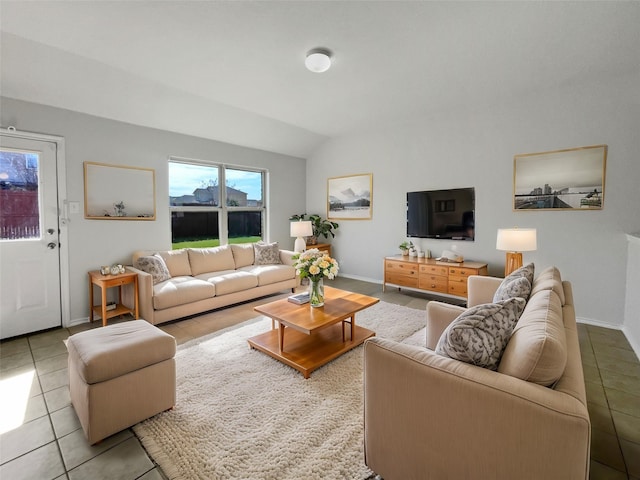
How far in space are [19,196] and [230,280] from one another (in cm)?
242

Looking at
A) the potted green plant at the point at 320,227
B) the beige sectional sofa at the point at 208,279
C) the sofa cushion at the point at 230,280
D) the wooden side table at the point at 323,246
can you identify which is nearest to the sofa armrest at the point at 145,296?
the beige sectional sofa at the point at 208,279

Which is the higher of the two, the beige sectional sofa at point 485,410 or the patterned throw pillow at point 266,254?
the patterned throw pillow at point 266,254

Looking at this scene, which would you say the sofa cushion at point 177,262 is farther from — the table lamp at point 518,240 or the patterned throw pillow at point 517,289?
the table lamp at point 518,240

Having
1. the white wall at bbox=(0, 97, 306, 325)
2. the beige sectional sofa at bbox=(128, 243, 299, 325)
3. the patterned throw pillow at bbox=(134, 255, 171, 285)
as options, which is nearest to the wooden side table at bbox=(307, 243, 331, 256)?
the beige sectional sofa at bbox=(128, 243, 299, 325)

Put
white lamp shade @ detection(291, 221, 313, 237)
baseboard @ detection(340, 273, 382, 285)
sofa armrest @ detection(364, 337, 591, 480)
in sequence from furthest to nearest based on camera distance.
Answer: baseboard @ detection(340, 273, 382, 285)
white lamp shade @ detection(291, 221, 313, 237)
sofa armrest @ detection(364, 337, 591, 480)

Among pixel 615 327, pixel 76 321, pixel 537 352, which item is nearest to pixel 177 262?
pixel 76 321

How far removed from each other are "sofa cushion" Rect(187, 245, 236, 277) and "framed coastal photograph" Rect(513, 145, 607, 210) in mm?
4212

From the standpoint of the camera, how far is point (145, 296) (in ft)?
11.5

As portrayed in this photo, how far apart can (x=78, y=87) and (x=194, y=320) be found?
2888mm

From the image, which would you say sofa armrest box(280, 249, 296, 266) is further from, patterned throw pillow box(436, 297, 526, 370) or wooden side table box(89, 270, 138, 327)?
patterned throw pillow box(436, 297, 526, 370)

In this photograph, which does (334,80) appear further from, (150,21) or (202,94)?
(150,21)

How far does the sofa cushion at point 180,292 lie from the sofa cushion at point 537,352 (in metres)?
3.39

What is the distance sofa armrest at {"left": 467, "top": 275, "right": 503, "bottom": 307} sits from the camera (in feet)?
9.41

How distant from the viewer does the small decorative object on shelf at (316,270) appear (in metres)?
2.87
